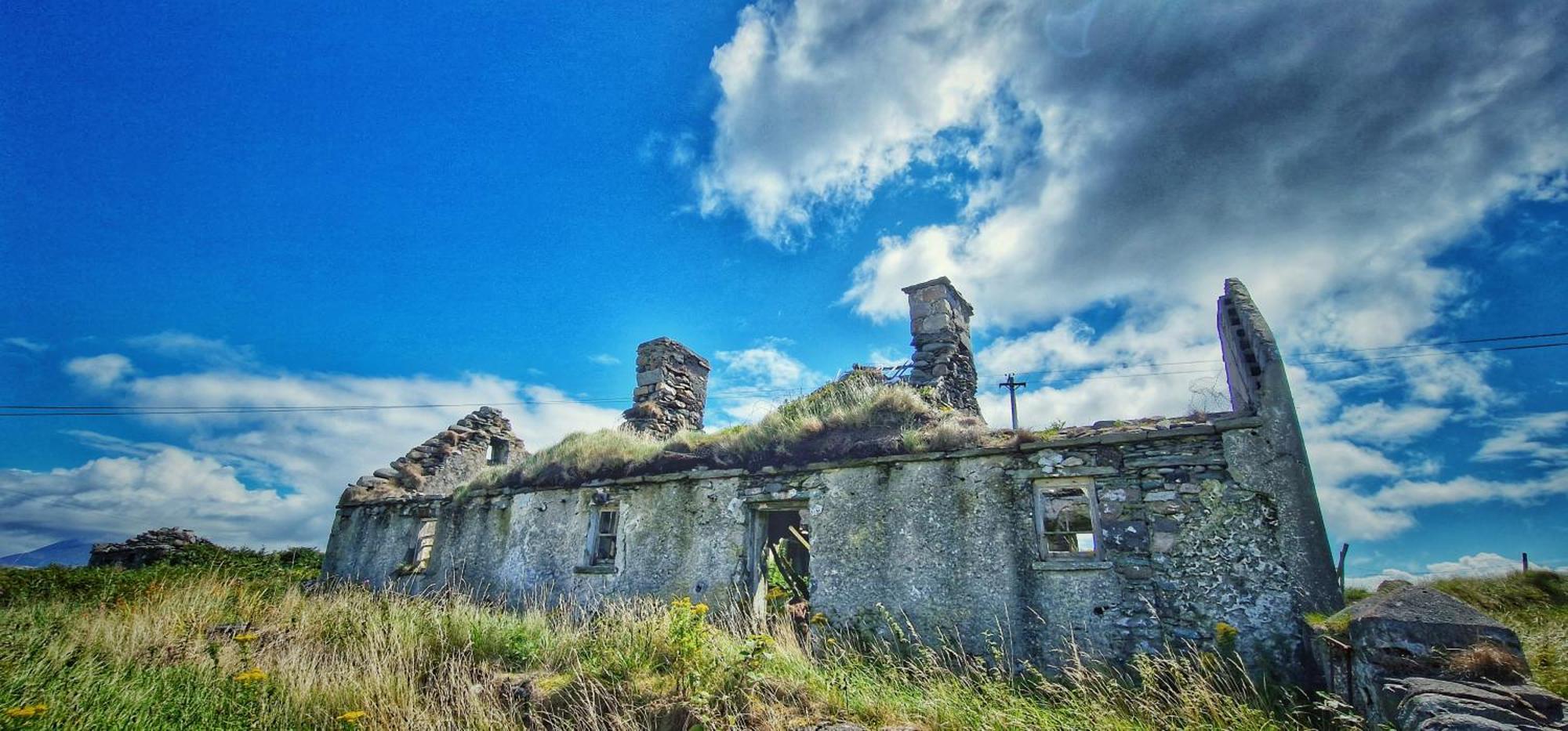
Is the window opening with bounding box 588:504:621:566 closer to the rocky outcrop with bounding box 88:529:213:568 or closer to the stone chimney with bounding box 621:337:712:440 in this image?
the stone chimney with bounding box 621:337:712:440

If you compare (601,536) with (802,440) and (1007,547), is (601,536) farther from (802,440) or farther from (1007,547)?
(1007,547)

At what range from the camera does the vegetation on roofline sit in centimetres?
859

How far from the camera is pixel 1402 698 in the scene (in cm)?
384

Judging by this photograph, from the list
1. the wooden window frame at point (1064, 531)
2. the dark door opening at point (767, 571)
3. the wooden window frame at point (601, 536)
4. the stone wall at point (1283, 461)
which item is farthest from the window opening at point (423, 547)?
the stone wall at point (1283, 461)

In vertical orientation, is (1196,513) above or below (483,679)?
above

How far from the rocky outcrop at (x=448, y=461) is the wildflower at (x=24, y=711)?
936cm

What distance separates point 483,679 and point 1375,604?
7522 millimetres

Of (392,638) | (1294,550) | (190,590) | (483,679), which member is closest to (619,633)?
(483,679)

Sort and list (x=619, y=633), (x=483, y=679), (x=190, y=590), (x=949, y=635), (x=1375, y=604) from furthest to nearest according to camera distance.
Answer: (x=190, y=590)
(x=949, y=635)
(x=619, y=633)
(x=483, y=679)
(x=1375, y=604)

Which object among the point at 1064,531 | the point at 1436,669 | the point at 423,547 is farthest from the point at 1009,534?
the point at 423,547

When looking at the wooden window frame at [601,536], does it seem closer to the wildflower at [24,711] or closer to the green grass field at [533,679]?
the green grass field at [533,679]

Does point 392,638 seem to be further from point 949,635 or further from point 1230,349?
point 1230,349

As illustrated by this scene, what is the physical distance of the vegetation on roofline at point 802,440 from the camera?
8.59 meters

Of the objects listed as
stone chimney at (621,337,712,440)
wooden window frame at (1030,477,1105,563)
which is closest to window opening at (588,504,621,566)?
stone chimney at (621,337,712,440)
